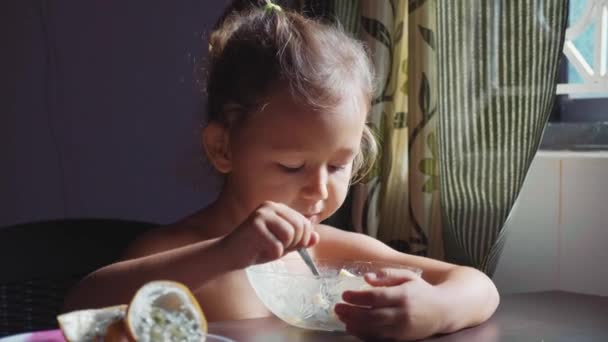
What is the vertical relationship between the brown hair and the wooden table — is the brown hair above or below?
above

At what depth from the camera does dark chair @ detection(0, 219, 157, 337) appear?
122 cm

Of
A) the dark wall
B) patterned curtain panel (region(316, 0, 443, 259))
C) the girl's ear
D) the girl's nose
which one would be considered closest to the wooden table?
the girl's nose

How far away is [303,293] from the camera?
0.90 metres

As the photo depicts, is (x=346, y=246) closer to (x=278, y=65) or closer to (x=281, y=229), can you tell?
(x=278, y=65)

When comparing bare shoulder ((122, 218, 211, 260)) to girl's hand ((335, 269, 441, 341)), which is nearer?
girl's hand ((335, 269, 441, 341))

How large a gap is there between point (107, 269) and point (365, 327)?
1.10ft

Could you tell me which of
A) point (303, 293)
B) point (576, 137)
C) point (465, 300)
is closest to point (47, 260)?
point (303, 293)

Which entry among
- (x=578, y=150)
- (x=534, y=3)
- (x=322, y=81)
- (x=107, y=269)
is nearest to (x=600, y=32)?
(x=578, y=150)

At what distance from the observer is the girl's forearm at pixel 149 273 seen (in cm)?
89

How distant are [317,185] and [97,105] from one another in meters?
0.97

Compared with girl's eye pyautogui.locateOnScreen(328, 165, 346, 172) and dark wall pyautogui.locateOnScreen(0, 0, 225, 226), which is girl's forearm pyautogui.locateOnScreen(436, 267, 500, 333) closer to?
girl's eye pyautogui.locateOnScreen(328, 165, 346, 172)

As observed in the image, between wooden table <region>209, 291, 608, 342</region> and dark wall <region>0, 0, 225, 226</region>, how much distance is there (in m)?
0.97

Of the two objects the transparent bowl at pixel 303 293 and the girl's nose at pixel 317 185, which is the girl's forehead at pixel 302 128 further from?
the transparent bowl at pixel 303 293

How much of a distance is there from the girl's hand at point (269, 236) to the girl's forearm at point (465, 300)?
194 mm
